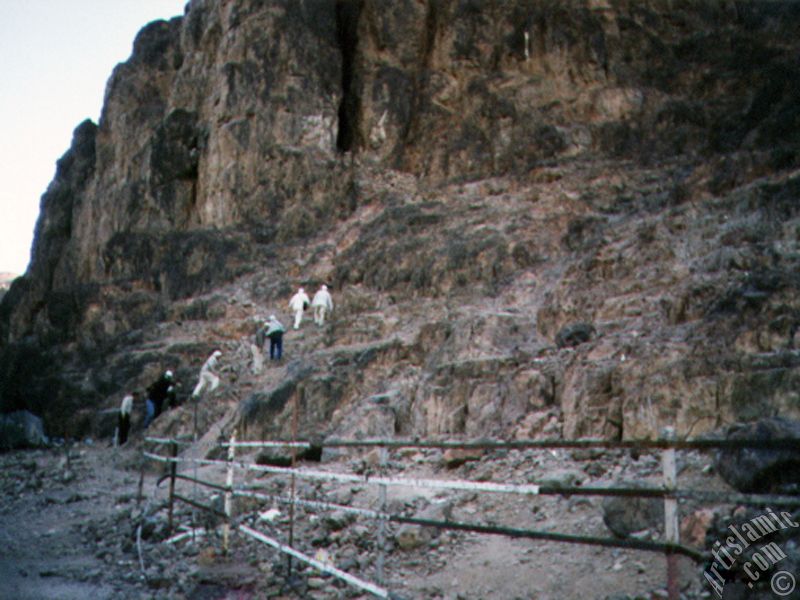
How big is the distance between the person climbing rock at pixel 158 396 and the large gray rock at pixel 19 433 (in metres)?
5.89

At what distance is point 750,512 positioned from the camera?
189 inches

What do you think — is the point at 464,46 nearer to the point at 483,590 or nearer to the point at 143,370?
the point at 143,370

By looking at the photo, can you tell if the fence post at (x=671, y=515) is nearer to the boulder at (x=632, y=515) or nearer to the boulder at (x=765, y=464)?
the boulder at (x=765, y=464)

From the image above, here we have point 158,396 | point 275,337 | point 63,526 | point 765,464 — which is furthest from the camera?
point 158,396

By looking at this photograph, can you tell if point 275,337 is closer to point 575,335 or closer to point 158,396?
point 158,396

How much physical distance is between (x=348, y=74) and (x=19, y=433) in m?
23.1

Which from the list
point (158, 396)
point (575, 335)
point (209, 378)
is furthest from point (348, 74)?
point (575, 335)

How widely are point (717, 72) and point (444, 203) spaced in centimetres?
1452

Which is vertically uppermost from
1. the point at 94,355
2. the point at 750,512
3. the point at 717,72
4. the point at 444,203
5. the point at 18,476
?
the point at 717,72

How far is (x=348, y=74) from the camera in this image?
35500 millimetres

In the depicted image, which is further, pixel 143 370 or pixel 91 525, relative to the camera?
pixel 143 370

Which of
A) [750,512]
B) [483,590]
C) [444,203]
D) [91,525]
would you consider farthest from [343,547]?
[444,203]

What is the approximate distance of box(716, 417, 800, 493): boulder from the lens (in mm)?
4746

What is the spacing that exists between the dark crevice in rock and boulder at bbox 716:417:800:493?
29.7 metres
